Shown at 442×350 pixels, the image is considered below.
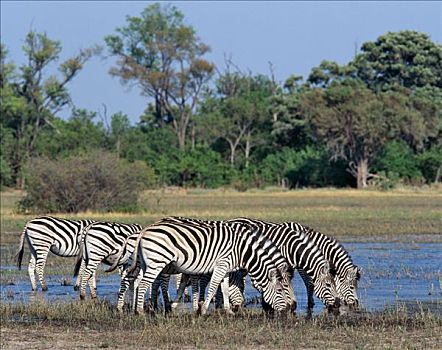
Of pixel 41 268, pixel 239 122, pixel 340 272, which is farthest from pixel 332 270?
pixel 239 122

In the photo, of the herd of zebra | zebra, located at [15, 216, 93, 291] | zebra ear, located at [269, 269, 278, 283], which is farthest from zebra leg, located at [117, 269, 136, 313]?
zebra, located at [15, 216, 93, 291]

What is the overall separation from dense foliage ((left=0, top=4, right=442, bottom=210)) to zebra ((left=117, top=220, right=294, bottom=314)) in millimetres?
54393

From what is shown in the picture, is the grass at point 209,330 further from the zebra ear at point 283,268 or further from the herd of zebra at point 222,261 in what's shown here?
the zebra ear at point 283,268

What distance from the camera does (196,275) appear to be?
1382 centimetres

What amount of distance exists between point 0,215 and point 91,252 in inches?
1044

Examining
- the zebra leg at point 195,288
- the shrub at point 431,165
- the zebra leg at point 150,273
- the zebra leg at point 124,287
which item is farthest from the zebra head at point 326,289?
the shrub at point 431,165

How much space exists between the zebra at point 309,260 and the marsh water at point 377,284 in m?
0.44

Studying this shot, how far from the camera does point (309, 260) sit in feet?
47.6

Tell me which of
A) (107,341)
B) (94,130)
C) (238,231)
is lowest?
(107,341)

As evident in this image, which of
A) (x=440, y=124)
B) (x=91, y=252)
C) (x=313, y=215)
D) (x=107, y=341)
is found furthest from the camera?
(x=440, y=124)

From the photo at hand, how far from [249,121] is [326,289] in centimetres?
6857

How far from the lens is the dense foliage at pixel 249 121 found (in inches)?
2736

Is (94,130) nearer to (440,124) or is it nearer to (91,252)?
(440,124)

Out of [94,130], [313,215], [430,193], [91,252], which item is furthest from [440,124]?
[91,252]
